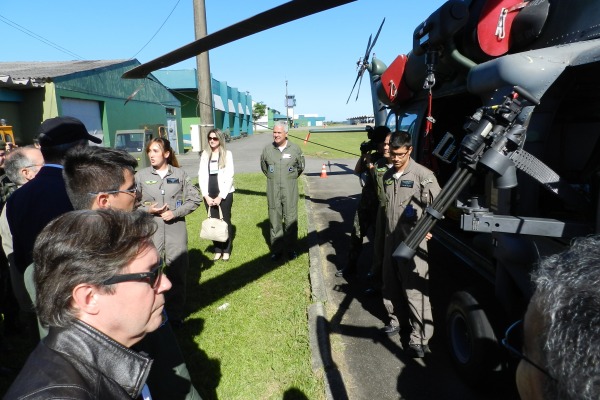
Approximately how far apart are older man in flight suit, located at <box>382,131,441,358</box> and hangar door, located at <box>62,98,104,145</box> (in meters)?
15.9

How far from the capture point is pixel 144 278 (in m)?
1.31

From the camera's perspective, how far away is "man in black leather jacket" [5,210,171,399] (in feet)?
3.61

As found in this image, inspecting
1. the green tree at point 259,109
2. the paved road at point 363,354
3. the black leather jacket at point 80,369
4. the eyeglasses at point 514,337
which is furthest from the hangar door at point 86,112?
the green tree at point 259,109

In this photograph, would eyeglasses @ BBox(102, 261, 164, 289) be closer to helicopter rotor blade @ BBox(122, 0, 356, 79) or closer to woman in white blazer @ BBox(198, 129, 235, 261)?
helicopter rotor blade @ BBox(122, 0, 356, 79)

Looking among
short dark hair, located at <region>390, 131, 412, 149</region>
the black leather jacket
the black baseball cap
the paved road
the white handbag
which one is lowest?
the paved road

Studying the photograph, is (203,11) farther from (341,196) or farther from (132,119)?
(132,119)

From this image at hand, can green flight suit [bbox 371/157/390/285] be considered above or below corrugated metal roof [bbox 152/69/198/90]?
below

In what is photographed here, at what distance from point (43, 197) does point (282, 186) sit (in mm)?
3787

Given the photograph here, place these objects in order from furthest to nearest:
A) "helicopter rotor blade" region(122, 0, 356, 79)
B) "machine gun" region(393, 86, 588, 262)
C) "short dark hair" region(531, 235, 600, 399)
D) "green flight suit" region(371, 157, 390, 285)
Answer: "green flight suit" region(371, 157, 390, 285) < "machine gun" region(393, 86, 588, 262) < "helicopter rotor blade" region(122, 0, 356, 79) < "short dark hair" region(531, 235, 600, 399)

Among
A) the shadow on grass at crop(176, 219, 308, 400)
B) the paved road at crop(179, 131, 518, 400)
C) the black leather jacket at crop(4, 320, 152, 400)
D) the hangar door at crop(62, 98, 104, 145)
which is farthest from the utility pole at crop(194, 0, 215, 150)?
the hangar door at crop(62, 98, 104, 145)

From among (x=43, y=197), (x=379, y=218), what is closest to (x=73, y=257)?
(x=43, y=197)

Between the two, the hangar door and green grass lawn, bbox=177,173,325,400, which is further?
the hangar door

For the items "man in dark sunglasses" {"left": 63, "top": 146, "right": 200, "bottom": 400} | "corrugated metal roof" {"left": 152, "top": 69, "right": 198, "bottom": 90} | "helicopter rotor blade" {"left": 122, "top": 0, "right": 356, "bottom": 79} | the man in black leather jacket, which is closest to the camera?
the man in black leather jacket

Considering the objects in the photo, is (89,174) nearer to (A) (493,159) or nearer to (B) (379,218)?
(A) (493,159)
